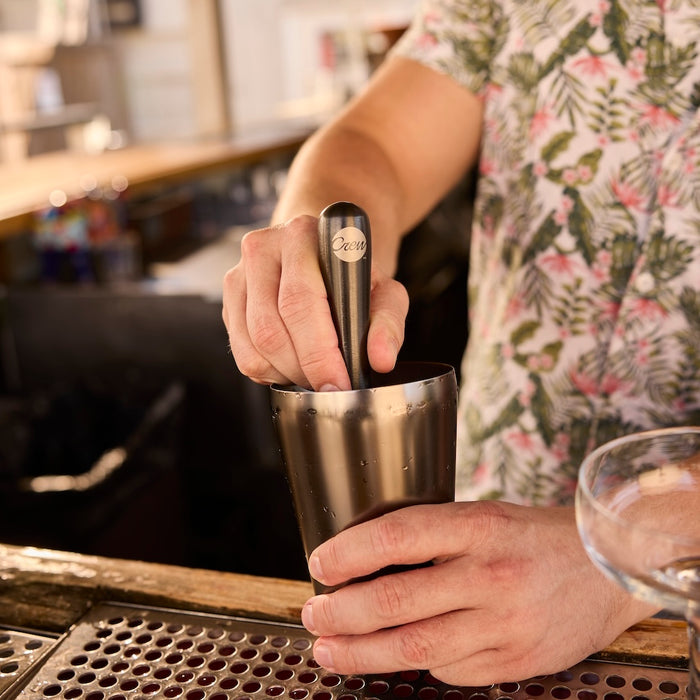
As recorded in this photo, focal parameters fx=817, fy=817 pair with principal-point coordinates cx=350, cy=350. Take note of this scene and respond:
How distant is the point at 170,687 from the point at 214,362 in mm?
1762

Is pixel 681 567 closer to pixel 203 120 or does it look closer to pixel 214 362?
pixel 214 362

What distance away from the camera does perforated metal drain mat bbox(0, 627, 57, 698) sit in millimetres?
705

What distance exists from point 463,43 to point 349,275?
2.40ft

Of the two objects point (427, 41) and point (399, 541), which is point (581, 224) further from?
point (399, 541)

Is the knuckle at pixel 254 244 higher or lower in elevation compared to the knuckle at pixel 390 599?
higher

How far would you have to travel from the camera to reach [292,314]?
674 mm

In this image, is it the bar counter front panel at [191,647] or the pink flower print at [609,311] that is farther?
the pink flower print at [609,311]

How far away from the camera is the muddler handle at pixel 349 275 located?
24.5 inches

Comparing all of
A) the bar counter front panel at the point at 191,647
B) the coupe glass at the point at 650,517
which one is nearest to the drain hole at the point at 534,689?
the bar counter front panel at the point at 191,647

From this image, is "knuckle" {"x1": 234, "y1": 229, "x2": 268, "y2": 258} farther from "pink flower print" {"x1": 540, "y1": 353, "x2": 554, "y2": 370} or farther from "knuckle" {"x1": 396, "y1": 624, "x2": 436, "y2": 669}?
"pink flower print" {"x1": 540, "y1": 353, "x2": 554, "y2": 370}

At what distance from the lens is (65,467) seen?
2.29 m

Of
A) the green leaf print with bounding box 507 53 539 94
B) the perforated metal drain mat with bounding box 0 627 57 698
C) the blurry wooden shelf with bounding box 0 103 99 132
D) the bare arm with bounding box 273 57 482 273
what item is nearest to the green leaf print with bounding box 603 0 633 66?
the green leaf print with bounding box 507 53 539 94

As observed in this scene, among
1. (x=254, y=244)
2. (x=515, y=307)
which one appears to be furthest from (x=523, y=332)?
(x=254, y=244)

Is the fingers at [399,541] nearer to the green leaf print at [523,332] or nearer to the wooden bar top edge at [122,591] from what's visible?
the wooden bar top edge at [122,591]
